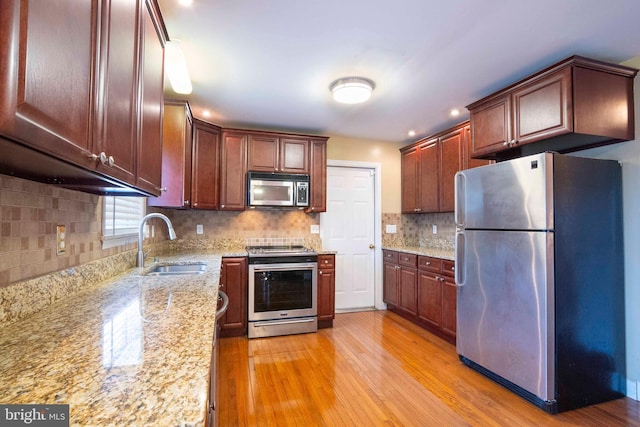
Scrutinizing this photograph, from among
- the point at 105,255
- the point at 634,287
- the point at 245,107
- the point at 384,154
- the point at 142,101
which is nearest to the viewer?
the point at 142,101

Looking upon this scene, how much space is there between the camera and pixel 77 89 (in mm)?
769

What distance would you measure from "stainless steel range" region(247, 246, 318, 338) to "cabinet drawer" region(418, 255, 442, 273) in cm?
122

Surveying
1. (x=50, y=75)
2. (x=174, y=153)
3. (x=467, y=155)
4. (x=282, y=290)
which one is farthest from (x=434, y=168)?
(x=50, y=75)

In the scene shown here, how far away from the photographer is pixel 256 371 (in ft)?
8.20

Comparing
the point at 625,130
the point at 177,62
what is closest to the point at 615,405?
the point at 625,130

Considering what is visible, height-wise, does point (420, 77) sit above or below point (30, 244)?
above

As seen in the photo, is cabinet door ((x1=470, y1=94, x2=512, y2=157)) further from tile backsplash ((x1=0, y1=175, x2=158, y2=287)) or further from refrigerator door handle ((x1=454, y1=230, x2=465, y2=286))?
tile backsplash ((x1=0, y1=175, x2=158, y2=287))

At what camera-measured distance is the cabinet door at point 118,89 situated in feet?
2.95

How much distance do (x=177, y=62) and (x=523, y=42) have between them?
7.70ft

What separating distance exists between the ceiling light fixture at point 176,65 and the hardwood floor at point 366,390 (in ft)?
7.53

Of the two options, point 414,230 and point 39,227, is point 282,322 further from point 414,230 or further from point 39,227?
point 39,227

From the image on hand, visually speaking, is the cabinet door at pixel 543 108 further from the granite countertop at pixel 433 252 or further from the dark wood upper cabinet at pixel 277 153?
the dark wood upper cabinet at pixel 277 153

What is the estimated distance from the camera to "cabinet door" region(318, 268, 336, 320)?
3.51 metres

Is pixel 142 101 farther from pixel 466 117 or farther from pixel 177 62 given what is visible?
pixel 466 117
